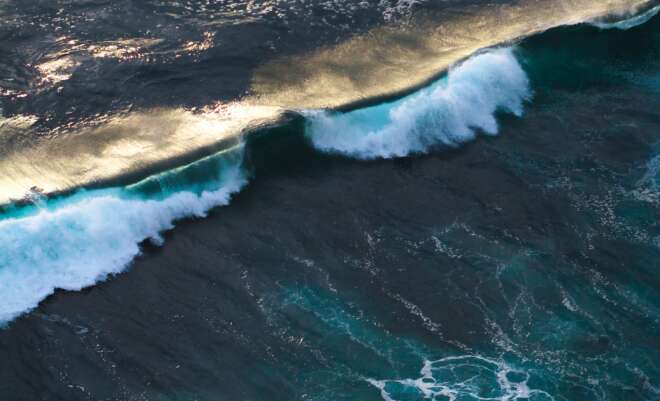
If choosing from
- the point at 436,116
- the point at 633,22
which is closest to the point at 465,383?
the point at 436,116

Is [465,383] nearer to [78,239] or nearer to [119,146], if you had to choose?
[78,239]

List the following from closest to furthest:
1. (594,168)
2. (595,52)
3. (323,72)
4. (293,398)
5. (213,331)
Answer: (293,398), (213,331), (594,168), (323,72), (595,52)

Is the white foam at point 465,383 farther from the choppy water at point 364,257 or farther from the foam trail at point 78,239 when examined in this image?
the foam trail at point 78,239

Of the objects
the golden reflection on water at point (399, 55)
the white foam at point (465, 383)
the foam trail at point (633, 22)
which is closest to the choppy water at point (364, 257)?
the white foam at point (465, 383)

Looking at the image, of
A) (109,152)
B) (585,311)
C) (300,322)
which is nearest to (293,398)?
(300,322)

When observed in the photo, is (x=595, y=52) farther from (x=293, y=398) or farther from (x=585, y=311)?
(x=293, y=398)
